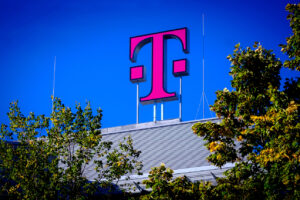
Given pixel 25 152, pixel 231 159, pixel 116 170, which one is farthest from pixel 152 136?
pixel 231 159

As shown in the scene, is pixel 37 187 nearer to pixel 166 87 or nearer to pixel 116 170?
pixel 116 170

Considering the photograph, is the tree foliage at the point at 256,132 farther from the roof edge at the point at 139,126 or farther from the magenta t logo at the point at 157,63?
the magenta t logo at the point at 157,63

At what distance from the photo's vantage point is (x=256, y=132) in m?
19.2

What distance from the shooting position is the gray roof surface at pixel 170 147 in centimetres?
3003

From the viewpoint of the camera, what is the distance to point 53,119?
1014 inches

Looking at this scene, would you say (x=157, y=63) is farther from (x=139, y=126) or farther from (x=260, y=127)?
(x=260, y=127)

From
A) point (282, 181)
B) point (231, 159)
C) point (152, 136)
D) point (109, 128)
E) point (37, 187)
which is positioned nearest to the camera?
point (282, 181)

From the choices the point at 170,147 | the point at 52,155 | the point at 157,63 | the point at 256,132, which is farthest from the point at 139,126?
the point at 256,132

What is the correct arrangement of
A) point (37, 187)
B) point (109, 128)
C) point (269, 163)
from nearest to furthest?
point (269, 163) < point (37, 187) < point (109, 128)

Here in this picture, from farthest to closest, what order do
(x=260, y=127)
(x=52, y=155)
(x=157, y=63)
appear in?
(x=157, y=63) < (x=52, y=155) < (x=260, y=127)

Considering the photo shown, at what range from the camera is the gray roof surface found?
30.0 metres

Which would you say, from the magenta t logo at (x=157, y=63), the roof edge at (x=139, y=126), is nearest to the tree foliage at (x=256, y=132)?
the roof edge at (x=139, y=126)

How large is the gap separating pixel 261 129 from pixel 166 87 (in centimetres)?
2093

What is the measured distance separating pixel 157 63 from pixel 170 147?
33.2 feet
